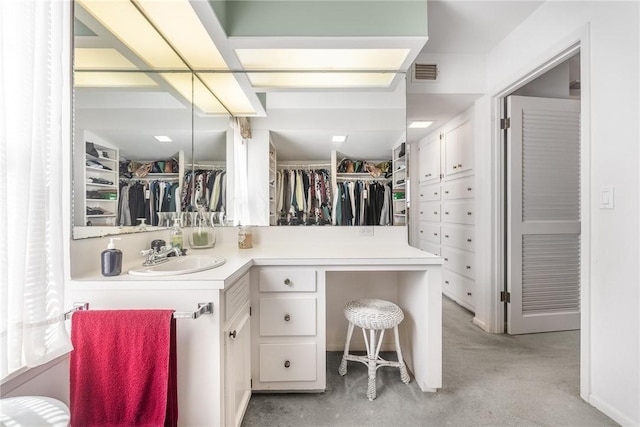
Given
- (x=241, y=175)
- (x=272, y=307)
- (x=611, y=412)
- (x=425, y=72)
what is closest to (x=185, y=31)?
(x=241, y=175)

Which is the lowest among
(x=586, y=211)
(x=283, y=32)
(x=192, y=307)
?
(x=192, y=307)

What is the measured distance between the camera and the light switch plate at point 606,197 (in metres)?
1.44

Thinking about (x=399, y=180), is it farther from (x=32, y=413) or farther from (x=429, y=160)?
(x=32, y=413)

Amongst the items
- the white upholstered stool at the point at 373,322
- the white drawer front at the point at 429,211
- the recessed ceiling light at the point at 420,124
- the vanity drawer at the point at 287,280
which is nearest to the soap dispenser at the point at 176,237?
the vanity drawer at the point at 287,280

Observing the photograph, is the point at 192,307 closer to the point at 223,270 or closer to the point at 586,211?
the point at 223,270

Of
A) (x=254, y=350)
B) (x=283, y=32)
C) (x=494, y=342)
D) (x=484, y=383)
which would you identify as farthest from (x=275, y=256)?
(x=494, y=342)

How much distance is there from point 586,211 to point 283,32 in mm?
2002

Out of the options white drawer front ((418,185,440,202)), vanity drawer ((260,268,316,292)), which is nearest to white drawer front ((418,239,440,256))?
white drawer front ((418,185,440,202))

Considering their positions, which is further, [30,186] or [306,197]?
[306,197]

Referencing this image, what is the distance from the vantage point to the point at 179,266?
1.48 metres

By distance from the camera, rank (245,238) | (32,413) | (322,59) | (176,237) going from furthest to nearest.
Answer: (245,238) < (322,59) < (176,237) < (32,413)

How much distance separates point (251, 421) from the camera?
1448mm

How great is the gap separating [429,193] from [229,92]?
279 centimetres

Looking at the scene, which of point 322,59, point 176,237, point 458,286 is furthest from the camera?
point 458,286
